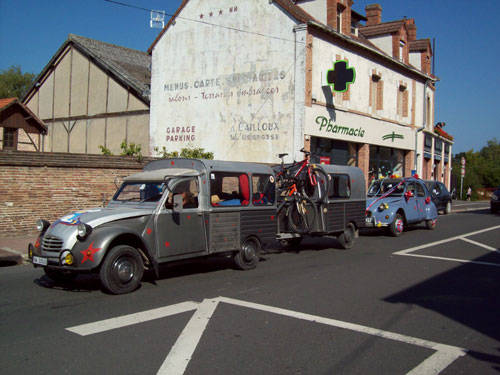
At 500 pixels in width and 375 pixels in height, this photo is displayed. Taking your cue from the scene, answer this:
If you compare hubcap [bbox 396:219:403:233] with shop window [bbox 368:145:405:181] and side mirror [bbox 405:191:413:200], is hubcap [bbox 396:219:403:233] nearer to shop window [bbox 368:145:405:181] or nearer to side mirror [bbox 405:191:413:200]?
side mirror [bbox 405:191:413:200]

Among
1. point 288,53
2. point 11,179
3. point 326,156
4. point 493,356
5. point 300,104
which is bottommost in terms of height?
point 493,356

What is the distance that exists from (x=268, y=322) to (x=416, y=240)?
10.0 metres

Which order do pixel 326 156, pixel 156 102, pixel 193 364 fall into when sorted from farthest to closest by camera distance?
1. pixel 156 102
2. pixel 326 156
3. pixel 193 364

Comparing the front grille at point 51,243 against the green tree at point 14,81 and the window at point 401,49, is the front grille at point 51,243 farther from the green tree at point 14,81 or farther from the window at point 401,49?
the green tree at point 14,81

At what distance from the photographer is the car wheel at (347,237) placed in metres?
12.6

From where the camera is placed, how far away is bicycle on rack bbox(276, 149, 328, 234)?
11.4 metres

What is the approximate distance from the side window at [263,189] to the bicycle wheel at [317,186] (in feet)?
5.72

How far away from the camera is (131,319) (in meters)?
5.88

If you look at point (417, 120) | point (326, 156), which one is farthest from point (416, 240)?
point (417, 120)

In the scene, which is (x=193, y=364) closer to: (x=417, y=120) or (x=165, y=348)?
(x=165, y=348)

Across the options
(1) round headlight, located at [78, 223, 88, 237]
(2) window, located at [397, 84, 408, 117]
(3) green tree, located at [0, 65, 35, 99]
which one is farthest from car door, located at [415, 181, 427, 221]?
(3) green tree, located at [0, 65, 35, 99]

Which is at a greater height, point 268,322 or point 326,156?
point 326,156

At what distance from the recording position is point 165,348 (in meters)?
4.92

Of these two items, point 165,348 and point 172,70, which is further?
point 172,70
